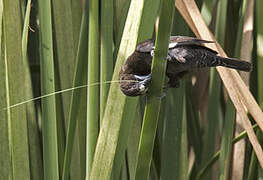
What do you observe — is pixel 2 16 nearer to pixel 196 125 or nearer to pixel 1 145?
pixel 1 145

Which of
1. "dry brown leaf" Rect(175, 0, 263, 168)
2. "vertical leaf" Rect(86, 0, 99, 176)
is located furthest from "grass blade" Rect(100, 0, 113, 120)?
"dry brown leaf" Rect(175, 0, 263, 168)

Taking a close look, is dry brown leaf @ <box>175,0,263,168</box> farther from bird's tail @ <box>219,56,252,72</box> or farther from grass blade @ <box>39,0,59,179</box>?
grass blade @ <box>39,0,59,179</box>

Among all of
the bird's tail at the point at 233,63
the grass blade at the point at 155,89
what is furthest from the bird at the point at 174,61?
the grass blade at the point at 155,89

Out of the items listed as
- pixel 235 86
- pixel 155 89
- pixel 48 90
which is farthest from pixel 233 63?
pixel 48 90

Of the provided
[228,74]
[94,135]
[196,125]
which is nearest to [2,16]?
[94,135]

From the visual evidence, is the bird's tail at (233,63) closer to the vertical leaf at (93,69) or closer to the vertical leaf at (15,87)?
the vertical leaf at (93,69)

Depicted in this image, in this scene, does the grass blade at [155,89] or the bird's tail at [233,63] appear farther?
the bird's tail at [233,63]

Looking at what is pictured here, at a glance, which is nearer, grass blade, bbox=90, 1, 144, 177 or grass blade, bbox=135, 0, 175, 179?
grass blade, bbox=135, 0, 175, 179

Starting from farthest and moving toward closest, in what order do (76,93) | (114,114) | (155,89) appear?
(76,93) < (114,114) < (155,89)

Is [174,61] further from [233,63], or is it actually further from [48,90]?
[48,90]
